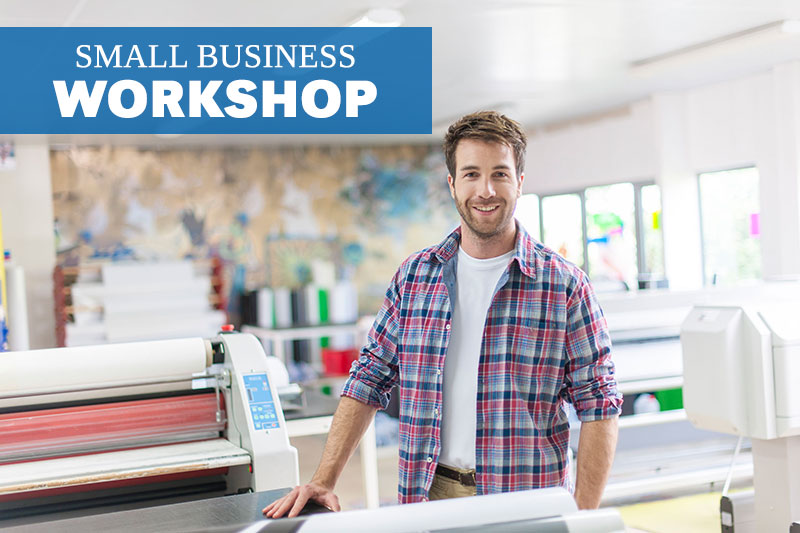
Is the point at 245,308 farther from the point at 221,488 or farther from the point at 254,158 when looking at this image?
the point at 221,488

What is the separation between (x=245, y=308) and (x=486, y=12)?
5.17 meters

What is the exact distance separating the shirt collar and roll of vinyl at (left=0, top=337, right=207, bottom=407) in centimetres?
108

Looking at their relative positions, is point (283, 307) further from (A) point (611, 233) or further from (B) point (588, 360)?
(B) point (588, 360)

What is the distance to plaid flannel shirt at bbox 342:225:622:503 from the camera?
189cm

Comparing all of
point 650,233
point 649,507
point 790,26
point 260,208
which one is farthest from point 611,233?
point 649,507

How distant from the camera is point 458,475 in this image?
1952 mm

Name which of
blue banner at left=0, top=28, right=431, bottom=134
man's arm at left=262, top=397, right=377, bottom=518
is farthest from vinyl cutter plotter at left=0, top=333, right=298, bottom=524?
blue banner at left=0, top=28, right=431, bottom=134

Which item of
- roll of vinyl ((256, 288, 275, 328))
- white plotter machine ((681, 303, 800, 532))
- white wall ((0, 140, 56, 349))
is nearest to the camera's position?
white plotter machine ((681, 303, 800, 532))

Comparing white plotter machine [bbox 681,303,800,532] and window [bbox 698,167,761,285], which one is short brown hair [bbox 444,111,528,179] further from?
window [bbox 698,167,761,285]

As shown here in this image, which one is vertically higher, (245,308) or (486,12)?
(486,12)

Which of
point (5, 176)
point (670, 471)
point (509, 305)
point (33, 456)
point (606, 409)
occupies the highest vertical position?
point (5, 176)

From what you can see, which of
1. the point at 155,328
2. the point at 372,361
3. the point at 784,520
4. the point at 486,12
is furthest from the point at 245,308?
the point at 372,361

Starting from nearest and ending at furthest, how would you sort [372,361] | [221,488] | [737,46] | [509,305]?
[509,305] < [372,361] < [221,488] < [737,46]

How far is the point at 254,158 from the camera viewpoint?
30.7 feet
